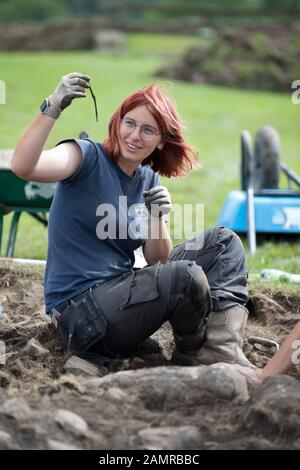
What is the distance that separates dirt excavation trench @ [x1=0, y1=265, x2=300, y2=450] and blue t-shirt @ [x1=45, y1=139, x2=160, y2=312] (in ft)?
1.12

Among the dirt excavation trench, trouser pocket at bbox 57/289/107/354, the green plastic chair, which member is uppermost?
the green plastic chair

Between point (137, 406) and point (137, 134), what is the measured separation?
4.11 feet

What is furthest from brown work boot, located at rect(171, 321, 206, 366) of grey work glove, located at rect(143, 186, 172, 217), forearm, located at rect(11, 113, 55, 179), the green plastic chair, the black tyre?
the black tyre

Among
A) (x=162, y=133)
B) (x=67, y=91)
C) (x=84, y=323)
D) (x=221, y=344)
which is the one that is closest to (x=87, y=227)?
(x=84, y=323)

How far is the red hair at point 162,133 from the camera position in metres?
3.92

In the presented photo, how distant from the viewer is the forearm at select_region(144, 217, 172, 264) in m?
4.16

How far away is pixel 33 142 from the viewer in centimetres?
342

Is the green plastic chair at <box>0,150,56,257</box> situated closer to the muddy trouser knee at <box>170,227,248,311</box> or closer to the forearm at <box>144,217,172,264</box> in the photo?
the forearm at <box>144,217,172,264</box>

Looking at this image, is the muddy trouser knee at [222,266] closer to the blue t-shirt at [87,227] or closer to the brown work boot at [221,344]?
the brown work boot at [221,344]

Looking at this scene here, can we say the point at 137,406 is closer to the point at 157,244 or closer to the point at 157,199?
the point at 157,199

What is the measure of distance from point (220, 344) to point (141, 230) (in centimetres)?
63

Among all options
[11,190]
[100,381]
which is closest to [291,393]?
[100,381]

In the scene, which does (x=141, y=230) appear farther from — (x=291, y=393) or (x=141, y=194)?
(x=291, y=393)

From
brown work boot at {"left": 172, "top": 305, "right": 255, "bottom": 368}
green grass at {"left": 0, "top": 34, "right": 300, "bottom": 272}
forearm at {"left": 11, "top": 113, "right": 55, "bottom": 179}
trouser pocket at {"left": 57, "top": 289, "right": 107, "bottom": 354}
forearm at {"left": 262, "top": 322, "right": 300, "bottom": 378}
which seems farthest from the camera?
green grass at {"left": 0, "top": 34, "right": 300, "bottom": 272}
